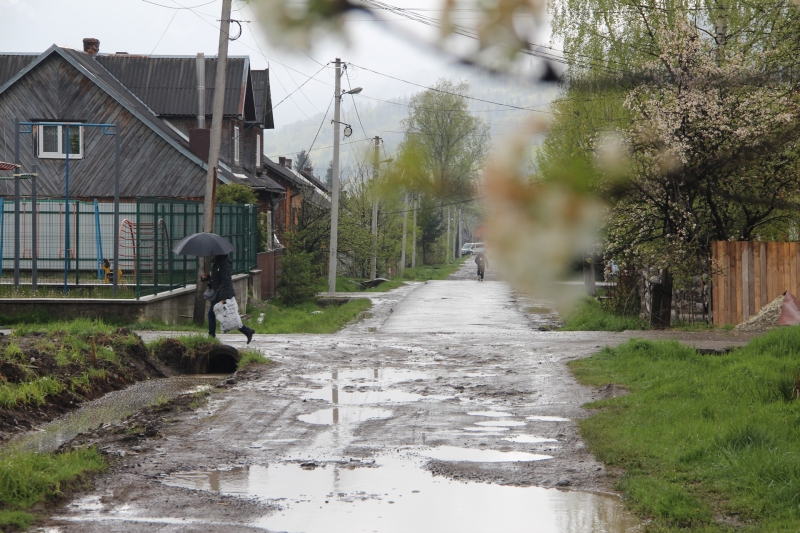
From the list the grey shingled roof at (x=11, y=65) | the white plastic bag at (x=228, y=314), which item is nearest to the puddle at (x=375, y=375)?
the white plastic bag at (x=228, y=314)

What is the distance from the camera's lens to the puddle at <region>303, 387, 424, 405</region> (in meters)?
10.6

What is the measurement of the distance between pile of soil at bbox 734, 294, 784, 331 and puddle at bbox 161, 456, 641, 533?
39.0ft

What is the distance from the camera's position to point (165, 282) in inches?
824

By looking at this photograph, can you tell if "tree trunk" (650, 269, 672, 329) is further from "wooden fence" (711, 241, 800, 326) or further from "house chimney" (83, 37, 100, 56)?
"house chimney" (83, 37, 100, 56)

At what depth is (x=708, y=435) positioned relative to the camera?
7707mm

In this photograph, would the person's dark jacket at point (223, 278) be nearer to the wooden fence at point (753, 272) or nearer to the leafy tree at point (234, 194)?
the wooden fence at point (753, 272)

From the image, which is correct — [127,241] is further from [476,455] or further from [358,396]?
[476,455]

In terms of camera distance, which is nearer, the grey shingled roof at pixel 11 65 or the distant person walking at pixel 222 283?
the distant person walking at pixel 222 283

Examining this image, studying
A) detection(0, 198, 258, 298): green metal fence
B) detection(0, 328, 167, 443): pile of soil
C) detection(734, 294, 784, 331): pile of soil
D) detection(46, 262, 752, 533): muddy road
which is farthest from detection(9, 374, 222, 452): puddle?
detection(734, 294, 784, 331): pile of soil

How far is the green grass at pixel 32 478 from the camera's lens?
584 cm

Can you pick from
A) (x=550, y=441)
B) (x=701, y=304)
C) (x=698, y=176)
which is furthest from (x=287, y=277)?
(x=698, y=176)

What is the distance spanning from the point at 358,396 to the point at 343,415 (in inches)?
48.8

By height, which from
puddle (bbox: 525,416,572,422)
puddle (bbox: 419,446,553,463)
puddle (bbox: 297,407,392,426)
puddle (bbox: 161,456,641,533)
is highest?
puddle (bbox: 297,407,392,426)

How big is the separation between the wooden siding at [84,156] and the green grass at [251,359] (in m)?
18.4
